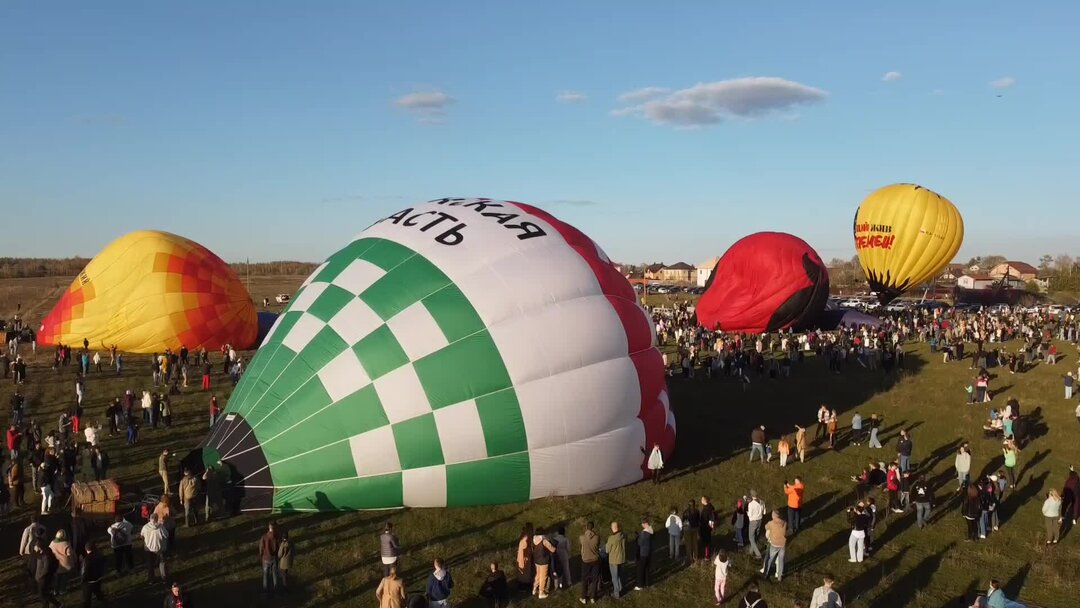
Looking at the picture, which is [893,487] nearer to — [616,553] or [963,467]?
[963,467]

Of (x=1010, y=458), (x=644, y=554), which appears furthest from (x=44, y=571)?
(x=1010, y=458)

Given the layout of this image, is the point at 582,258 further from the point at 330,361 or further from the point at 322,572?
the point at 322,572

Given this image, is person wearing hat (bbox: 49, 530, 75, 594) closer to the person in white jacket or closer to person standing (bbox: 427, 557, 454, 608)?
person standing (bbox: 427, 557, 454, 608)

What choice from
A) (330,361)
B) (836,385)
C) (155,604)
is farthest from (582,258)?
(836,385)

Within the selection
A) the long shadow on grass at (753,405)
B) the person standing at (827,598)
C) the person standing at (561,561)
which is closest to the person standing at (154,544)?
the person standing at (561,561)

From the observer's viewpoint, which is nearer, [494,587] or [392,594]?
[392,594]

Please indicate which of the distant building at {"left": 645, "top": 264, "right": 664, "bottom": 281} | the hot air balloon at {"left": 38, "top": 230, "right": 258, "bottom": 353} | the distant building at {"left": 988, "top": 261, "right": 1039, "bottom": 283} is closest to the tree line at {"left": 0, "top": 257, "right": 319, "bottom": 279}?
the hot air balloon at {"left": 38, "top": 230, "right": 258, "bottom": 353}
